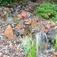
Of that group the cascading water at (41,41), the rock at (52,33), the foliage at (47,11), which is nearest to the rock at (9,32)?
the cascading water at (41,41)

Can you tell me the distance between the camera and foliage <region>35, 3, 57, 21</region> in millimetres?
7105

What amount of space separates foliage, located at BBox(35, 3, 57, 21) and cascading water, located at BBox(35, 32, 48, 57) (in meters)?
1.16

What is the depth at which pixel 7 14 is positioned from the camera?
23.1ft

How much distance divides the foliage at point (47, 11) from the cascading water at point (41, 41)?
1160 mm

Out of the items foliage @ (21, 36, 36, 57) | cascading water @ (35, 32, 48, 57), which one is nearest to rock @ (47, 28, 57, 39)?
cascading water @ (35, 32, 48, 57)

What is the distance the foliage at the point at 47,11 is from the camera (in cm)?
711

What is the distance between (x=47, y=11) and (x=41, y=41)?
152cm

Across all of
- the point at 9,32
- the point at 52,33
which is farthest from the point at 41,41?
the point at 9,32

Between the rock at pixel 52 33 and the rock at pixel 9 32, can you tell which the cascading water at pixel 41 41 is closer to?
the rock at pixel 52 33

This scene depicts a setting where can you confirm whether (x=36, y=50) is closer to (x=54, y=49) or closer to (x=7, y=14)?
(x=54, y=49)

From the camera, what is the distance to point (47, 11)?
7141mm

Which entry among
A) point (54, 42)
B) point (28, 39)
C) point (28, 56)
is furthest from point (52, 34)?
point (28, 56)

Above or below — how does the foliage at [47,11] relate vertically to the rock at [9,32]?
above

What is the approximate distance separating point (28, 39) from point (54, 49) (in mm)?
617
